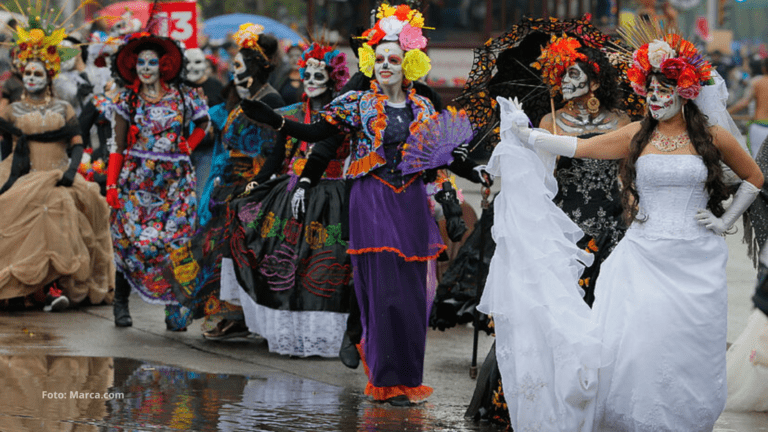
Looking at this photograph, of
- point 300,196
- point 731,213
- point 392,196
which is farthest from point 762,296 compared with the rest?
point 300,196

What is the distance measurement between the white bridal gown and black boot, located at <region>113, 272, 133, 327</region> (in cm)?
448

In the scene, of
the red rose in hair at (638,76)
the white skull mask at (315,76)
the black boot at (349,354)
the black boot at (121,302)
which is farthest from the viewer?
the black boot at (121,302)

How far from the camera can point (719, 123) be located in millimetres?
5863

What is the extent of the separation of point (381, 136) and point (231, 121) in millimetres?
2469

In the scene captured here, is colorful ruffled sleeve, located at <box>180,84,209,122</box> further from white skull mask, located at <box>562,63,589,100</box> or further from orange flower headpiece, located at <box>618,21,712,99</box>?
orange flower headpiece, located at <box>618,21,712,99</box>

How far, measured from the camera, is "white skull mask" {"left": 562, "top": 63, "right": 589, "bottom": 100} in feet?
23.4

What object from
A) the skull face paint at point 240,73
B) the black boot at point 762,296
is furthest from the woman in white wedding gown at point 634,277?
the skull face paint at point 240,73

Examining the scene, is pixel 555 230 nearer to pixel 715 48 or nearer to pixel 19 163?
pixel 19 163

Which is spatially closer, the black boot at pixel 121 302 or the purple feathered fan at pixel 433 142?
the purple feathered fan at pixel 433 142

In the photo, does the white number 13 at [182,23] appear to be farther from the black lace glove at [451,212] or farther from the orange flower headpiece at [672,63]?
the orange flower headpiece at [672,63]

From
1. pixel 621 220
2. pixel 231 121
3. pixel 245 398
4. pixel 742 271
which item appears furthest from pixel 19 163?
pixel 742 271

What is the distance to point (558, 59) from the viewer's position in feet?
23.2

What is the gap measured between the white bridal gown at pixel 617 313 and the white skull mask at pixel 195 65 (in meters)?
7.25

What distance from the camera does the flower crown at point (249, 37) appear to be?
905 cm
